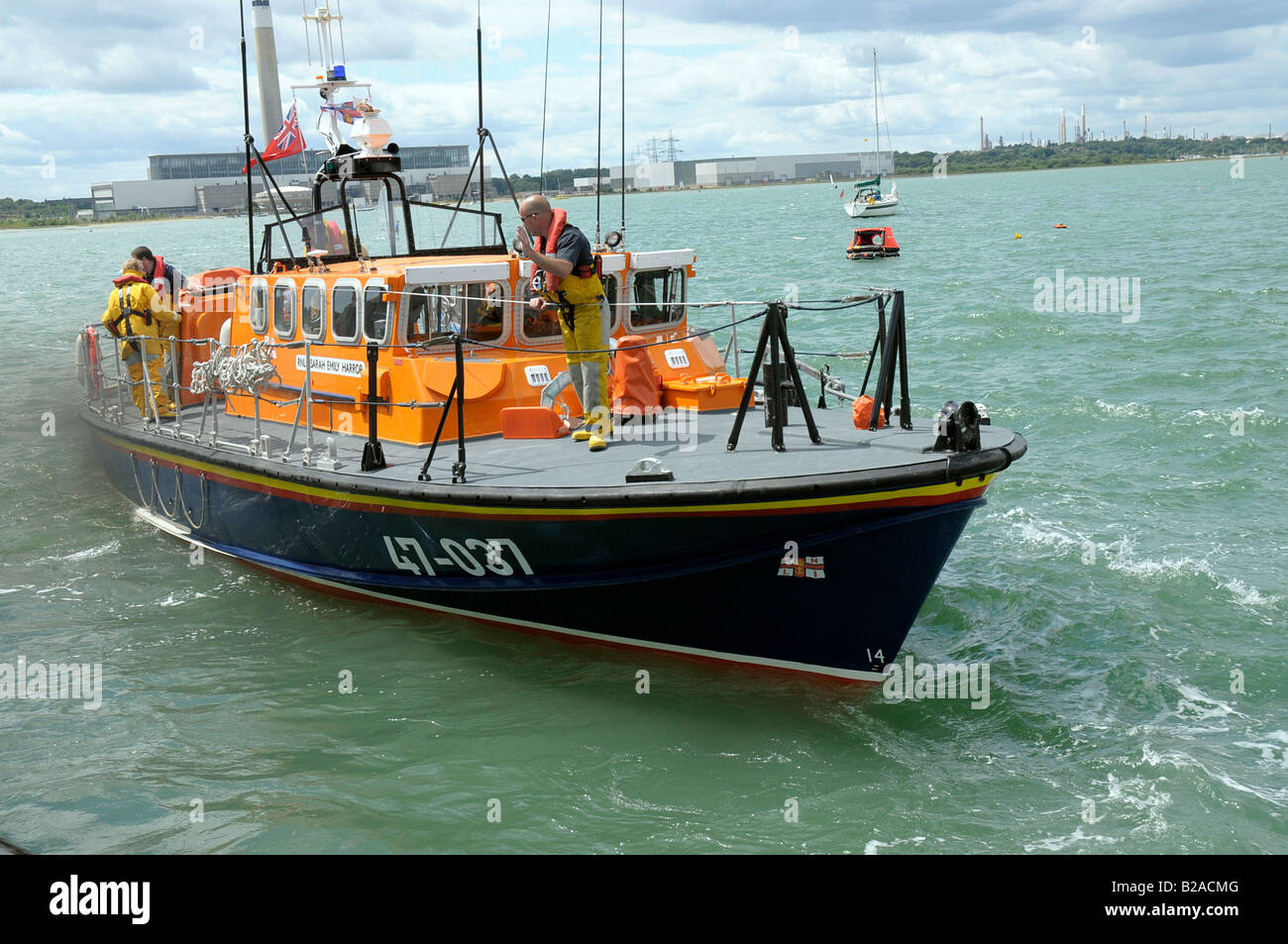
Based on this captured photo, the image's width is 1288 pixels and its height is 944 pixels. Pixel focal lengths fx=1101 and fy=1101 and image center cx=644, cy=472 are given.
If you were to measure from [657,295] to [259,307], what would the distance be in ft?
11.4

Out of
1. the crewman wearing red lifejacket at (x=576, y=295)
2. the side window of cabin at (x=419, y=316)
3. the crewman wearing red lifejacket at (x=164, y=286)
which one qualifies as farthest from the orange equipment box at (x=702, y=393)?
the crewman wearing red lifejacket at (x=164, y=286)

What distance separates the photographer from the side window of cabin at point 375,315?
822 centimetres

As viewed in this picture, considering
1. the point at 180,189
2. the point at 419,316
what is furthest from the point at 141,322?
the point at 180,189

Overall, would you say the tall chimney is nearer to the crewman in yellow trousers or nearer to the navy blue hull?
the crewman in yellow trousers

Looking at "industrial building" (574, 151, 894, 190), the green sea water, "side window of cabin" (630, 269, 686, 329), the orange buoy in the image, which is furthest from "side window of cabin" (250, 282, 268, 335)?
"industrial building" (574, 151, 894, 190)

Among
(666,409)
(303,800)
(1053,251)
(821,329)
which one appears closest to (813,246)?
(1053,251)

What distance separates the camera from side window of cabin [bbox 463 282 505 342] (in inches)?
327

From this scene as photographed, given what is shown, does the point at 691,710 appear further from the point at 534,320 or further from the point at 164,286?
the point at 164,286

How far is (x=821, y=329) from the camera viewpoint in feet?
73.2

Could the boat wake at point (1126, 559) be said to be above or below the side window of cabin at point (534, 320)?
below

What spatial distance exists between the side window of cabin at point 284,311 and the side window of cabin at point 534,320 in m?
2.08

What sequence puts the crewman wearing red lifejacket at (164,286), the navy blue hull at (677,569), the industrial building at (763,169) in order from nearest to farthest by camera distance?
the navy blue hull at (677,569) → the crewman wearing red lifejacket at (164,286) → the industrial building at (763,169)

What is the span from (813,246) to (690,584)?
43.7 m

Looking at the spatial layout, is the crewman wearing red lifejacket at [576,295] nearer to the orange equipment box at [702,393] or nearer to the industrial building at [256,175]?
the orange equipment box at [702,393]
